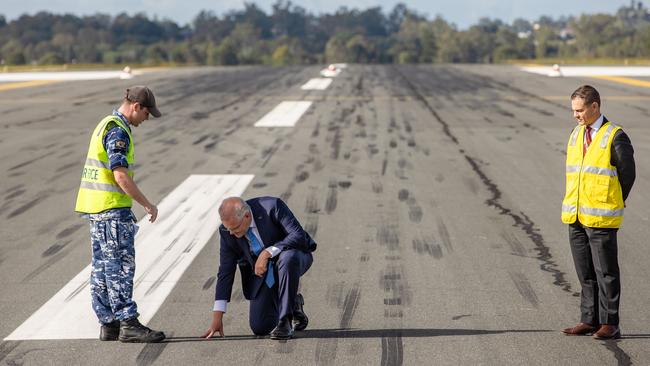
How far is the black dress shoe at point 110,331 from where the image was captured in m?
6.84

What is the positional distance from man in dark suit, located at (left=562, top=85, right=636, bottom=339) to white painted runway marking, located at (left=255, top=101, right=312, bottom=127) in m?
16.2

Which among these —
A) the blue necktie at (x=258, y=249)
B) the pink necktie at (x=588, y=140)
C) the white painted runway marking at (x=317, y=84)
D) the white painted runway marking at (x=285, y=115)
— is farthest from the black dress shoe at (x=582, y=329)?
the white painted runway marking at (x=317, y=84)

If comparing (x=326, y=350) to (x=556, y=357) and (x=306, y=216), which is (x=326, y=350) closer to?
(x=556, y=357)

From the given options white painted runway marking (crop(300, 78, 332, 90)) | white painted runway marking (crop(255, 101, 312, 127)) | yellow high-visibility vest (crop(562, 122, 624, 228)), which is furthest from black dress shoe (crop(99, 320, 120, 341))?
white painted runway marking (crop(300, 78, 332, 90))

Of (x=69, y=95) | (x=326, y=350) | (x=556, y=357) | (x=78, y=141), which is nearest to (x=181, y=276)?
(x=326, y=350)

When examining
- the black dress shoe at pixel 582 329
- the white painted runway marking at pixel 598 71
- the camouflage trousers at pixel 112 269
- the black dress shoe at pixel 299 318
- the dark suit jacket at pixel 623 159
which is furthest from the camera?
the white painted runway marking at pixel 598 71

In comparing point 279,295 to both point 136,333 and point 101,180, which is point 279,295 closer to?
point 136,333

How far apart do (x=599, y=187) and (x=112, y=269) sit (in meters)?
3.58

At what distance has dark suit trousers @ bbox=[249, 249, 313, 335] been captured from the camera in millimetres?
6598

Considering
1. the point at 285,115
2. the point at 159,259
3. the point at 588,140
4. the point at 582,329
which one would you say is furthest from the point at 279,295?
the point at 285,115

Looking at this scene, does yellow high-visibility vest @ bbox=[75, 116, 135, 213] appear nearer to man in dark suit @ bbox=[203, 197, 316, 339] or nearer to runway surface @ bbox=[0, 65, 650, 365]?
man in dark suit @ bbox=[203, 197, 316, 339]

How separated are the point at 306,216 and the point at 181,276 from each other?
304cm

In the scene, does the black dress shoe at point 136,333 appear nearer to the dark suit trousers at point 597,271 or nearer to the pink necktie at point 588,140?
the dark suit trousers at point 597,271

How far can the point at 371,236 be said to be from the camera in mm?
10328
